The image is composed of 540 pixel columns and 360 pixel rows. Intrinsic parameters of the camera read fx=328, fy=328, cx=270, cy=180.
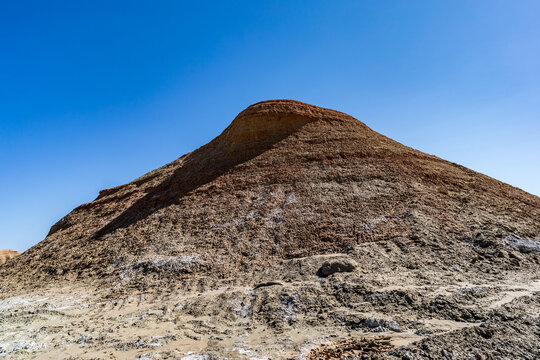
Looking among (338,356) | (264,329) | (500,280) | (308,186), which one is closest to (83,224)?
(308,186)

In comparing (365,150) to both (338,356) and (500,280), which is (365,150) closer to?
(500,280)

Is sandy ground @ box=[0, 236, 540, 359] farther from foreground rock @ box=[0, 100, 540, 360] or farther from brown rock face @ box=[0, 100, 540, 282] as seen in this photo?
brown rock face @ box=[0, 100, 540, 282]

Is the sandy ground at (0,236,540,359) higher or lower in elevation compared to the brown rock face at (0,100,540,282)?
lower

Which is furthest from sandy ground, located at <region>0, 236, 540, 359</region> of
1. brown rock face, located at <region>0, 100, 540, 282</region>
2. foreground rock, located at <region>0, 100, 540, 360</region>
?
brown rock face, located at <region>0, 100, 540, 282</region>

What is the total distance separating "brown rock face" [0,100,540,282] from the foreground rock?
83 millimetres

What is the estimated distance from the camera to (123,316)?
896 centimetres

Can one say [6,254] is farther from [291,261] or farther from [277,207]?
[291,261]

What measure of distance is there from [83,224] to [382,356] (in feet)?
62.9

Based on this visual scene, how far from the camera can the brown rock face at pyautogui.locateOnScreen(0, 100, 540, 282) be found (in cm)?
1224

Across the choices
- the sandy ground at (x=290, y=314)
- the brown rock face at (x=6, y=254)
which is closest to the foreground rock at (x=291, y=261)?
the sandy ground at (x=290, y=314)

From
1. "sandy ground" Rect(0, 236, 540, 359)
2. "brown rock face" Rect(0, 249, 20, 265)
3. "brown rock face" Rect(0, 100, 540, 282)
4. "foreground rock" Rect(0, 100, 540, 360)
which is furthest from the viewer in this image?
"brown rock face" Rect(0, 249, 20, 265)

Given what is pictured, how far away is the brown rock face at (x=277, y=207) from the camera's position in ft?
40.2

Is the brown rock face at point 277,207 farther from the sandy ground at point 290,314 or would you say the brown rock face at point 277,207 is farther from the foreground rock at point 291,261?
the sandy ground at point 290,314

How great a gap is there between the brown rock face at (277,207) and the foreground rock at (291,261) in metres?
0.08
